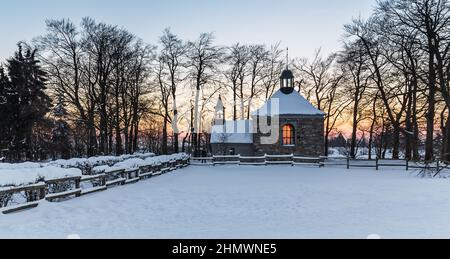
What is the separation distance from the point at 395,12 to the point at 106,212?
2510 centimetres

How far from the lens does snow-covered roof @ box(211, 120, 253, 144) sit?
127 ft

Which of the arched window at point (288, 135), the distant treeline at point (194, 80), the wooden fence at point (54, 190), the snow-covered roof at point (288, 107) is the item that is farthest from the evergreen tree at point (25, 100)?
the arched window at point (288, 135)

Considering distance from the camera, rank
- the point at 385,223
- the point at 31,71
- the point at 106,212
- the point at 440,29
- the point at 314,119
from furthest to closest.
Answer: the point at 31,71, the point at 314,119, the point at 440,29, the point at 106,212, the point at 385,223

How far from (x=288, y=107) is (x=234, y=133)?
259 inches

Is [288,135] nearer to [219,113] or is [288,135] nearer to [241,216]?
[219,113]

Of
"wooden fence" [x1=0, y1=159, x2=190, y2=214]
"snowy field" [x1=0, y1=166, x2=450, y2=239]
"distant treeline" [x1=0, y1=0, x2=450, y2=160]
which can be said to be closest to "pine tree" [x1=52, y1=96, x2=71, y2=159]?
"distant treeline" [x1=0, y1=0, x2=450, y2=160]

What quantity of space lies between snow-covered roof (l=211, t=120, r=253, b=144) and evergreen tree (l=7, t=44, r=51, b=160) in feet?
53.4

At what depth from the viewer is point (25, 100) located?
36.3 metres

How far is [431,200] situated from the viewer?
1176 centimetres

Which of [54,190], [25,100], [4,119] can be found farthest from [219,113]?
[54,190]

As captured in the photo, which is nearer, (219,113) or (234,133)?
(234,133)

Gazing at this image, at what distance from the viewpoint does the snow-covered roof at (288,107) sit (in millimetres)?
35375
